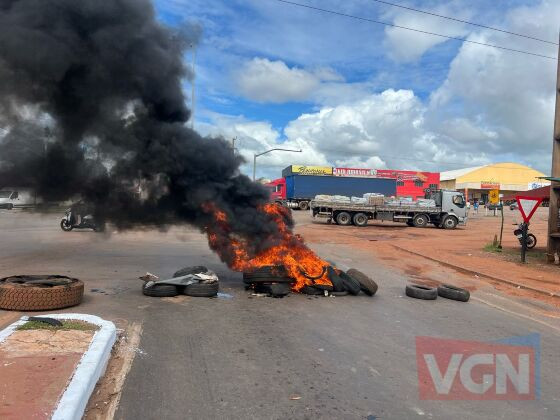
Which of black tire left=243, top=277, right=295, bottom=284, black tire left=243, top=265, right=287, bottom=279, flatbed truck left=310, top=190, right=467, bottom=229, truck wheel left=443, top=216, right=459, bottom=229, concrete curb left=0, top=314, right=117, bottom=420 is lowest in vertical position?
concrete curb left=0, top=314, right=117, bottom=420

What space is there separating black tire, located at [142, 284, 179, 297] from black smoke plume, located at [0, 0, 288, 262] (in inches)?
80.8

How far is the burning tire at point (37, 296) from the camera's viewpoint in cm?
677

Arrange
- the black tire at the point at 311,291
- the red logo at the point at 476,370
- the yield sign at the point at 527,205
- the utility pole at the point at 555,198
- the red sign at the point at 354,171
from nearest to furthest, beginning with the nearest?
the red logo at the point at 476,370
the black tire at the point at 311,291
the utility pole at the point at 555,198
the yield sign at the point at 527,205
the red sign at the point at 354,171

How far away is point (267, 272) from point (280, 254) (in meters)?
0.73

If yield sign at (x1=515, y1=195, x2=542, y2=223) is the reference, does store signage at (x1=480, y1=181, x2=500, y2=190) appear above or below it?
above

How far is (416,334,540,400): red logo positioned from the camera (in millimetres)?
4453

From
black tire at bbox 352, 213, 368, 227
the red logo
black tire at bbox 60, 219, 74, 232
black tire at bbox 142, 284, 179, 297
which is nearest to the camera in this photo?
the red logo

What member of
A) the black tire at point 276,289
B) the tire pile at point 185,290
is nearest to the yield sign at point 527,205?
the black tire at point 276,289

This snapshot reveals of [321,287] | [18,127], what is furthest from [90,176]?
[321,287]

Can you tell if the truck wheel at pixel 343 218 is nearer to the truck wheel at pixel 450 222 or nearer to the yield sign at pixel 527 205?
the truck wheel at pixel 450 222

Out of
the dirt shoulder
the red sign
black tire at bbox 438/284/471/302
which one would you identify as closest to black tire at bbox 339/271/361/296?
black tire at bbox 438/284/471/302

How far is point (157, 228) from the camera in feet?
37.9

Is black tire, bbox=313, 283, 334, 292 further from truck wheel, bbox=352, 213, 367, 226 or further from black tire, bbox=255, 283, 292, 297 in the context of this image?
truck wheel, bbox=352, 213, 367, 226

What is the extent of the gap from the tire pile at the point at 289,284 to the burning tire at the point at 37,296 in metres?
3.12
